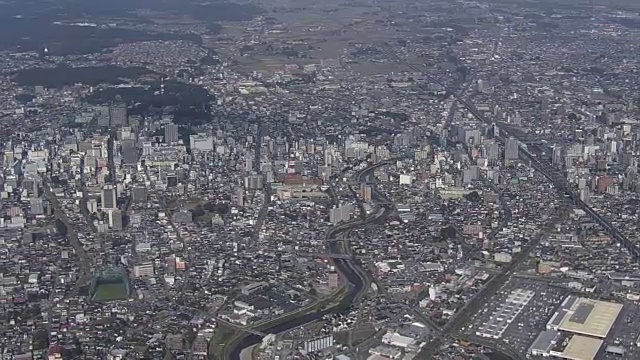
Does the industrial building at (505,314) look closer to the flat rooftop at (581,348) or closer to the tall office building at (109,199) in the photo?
the flat rooftop at (581,348)

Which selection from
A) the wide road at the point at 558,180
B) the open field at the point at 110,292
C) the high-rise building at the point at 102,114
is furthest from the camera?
the high-rise building at the point at 102,114

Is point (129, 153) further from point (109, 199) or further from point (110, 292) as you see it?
point (110, 292)

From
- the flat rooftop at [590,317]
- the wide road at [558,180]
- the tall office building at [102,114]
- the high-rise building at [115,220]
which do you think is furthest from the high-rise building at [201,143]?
the flat rooftop at [590,317]

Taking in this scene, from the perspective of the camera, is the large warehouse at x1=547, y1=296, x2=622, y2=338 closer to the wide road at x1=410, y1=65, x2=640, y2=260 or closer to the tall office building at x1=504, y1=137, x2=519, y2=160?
the wide road at x1=410, y1=65, x2=640, y2=260

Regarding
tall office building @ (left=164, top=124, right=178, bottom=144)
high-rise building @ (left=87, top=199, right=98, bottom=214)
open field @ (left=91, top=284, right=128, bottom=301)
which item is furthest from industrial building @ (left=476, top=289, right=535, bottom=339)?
tall office building @ (left=164, top=124, right=178, bottom=144)

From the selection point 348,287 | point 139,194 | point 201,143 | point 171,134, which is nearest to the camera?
point 348,287

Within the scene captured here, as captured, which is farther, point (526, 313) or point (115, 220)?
point (115, 220)

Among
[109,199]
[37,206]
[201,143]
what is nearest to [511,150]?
[201,143]
